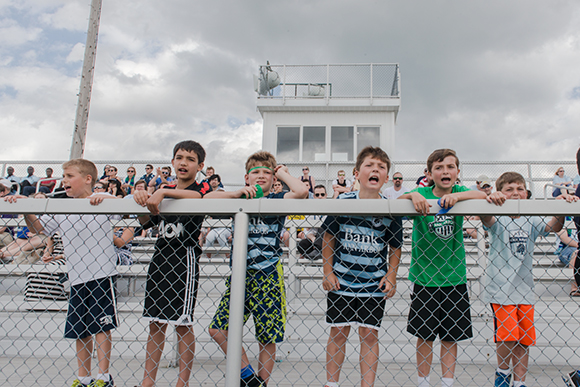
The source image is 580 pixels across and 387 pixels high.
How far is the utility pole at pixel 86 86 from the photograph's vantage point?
786cm

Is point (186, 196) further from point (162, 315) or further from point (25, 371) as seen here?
point (25, 371)

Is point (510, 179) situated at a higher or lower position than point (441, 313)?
higher

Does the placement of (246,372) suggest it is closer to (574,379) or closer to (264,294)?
(264,294)

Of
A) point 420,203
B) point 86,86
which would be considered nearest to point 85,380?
point 420,203

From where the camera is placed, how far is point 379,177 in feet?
6.32

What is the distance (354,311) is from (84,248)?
5.22ft

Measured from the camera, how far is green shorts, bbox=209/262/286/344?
73.8 inches

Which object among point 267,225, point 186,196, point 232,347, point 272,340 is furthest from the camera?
point 267,225

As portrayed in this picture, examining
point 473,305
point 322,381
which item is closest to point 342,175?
point 473,305

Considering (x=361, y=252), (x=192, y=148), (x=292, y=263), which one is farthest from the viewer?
(x=292, y=263)

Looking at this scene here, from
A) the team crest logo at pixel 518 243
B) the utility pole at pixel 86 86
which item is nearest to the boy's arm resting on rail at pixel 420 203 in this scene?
the team crest logo at pixel 518 243

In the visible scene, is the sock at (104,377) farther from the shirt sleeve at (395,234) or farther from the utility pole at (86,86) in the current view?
the utility pole at (86,86)

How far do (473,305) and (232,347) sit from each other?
131 inches

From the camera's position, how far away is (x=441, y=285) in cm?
197
